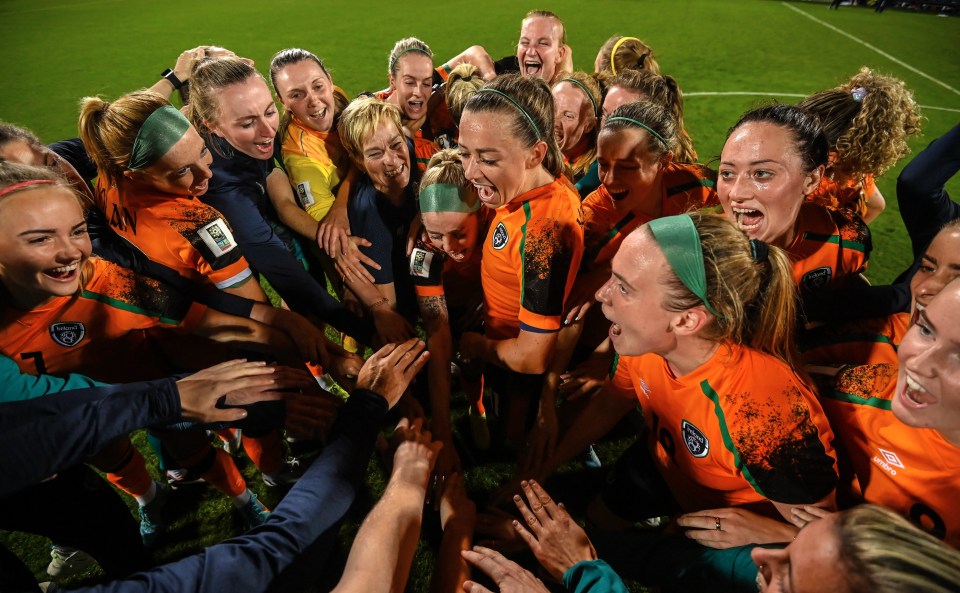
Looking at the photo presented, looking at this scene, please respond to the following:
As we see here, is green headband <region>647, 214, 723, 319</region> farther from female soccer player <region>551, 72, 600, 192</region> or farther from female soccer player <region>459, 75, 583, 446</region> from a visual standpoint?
female soccer player <region>551, 72, 600, 192</region>

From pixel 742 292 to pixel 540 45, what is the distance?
4249 millimetres

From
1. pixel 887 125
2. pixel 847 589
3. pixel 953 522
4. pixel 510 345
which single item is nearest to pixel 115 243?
pixel 510 345

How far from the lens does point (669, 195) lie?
10.7ft

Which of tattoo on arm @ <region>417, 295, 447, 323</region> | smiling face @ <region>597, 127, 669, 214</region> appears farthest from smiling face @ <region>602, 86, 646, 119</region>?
tattoo on arm @ <region>417, 295, 447, 323</region>

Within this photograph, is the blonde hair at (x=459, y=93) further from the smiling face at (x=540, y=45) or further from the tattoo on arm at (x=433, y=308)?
the tattoo on arm at (x=433, y=308)

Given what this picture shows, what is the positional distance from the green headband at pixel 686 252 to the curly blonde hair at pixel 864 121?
1.78 metres

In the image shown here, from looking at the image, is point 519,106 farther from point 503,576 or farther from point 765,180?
point 503,576

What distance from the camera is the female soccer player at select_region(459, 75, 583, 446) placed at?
2443 mm

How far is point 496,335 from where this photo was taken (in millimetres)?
3035

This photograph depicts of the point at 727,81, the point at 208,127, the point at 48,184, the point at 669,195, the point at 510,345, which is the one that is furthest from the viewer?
the point at 727,81

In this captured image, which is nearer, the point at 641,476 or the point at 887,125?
Answer: the point at 641,476

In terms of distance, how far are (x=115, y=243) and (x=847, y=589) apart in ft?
10.8

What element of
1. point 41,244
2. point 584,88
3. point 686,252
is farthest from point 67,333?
point 584,88

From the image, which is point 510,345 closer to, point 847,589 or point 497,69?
point 847,589
